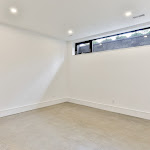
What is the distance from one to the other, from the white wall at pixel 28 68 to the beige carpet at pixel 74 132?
2.37ft

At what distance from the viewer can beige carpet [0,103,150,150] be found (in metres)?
2.07

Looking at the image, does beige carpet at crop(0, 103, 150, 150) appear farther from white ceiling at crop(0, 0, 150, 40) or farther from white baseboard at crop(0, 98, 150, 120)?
white ceiling at crop(0, 0, 150, 40)

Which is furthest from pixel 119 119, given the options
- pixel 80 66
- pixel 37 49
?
pixel 37 49

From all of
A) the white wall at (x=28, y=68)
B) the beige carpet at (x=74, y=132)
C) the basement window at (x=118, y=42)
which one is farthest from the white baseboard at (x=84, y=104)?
the basement window at (x=118, y=42)

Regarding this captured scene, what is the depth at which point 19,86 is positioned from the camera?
379cm

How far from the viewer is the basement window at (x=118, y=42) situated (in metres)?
3.53

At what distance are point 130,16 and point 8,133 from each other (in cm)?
374

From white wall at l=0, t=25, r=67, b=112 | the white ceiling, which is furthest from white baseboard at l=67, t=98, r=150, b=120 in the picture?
the white ceiling

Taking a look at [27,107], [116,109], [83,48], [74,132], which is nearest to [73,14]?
[83,48]

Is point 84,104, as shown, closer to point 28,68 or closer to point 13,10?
point 28,68

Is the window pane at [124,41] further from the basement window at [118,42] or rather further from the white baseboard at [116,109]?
the white baseboard at [116,109]

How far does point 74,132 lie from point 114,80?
213 cm

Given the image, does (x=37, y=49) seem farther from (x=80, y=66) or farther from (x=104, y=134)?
(x=104, y=134)

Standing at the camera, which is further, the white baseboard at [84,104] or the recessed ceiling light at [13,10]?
the white baseboard at [84,104]
